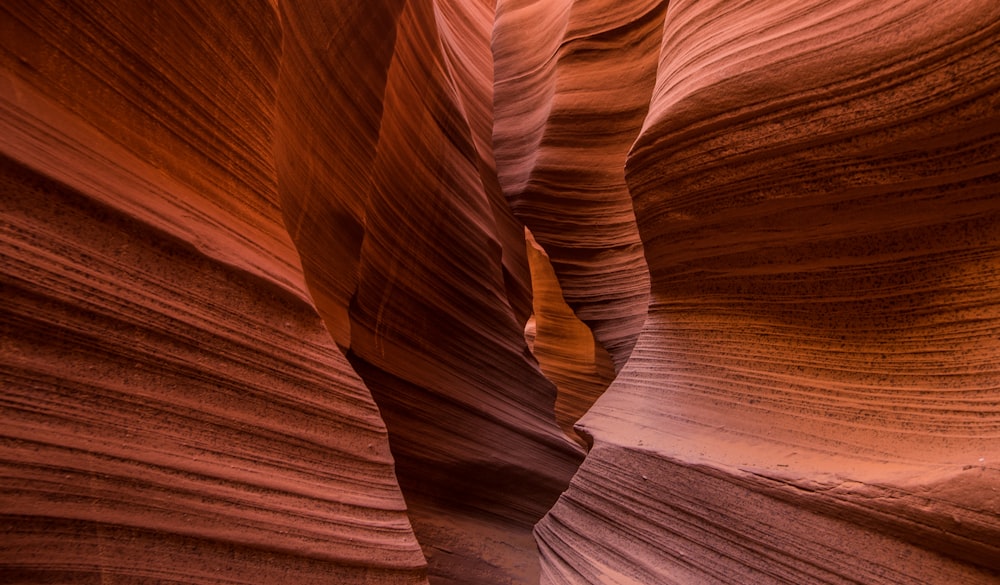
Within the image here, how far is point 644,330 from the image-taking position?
2.11 meters

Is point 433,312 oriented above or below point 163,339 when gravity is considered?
above

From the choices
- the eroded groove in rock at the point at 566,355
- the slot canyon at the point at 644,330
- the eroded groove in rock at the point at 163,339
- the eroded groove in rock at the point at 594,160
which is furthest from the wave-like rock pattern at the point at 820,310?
the eroded groove in rock at the point at 566,355

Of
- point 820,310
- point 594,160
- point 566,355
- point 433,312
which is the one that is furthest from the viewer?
point 566,355

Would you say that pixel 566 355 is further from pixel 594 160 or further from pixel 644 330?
pixel 644 330

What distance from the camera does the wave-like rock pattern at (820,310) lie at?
113 centimetres

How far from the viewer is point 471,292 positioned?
11.3 ft

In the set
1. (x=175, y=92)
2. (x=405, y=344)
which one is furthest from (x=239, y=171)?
(x=405, y=344)

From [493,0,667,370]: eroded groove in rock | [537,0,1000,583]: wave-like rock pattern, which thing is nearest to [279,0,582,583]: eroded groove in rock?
[493,0,667,370]: eroded groove in rock

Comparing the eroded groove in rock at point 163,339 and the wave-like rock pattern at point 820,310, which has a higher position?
the wave-like rock pattern at point 820,310

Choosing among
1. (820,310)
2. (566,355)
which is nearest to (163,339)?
(820,310)

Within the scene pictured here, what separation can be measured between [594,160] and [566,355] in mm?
3074

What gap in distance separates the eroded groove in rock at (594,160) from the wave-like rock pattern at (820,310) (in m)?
1.82

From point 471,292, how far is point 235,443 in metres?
2.34

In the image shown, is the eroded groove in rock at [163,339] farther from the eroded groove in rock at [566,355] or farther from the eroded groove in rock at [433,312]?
the eroded groove in rock at [566,355]
